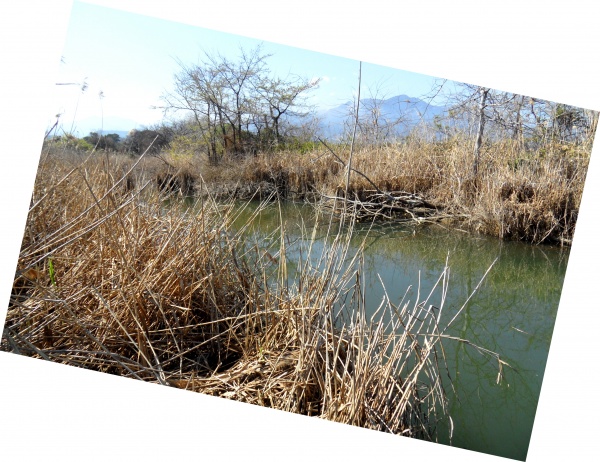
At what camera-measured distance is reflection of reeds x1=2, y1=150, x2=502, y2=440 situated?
1317mm

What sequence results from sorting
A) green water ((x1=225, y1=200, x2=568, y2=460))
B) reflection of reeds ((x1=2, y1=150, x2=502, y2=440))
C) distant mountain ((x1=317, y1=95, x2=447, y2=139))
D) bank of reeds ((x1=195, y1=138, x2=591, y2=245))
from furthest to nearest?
distant mountain ((x1=317, y1=95, x2=447, y2=139))
bank of reeds ((x1=195, y1=138, x2=591, y2=245))
green water ((x1=225, y1=200, x2=568, y2=460))
reflection of reeds ((x1=2, y1=150, x2=502, y2=440))

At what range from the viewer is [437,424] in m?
1.60

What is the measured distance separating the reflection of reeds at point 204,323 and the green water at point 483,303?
228 mm

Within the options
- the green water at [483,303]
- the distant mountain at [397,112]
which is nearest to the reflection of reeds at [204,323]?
the green water at [483,303]

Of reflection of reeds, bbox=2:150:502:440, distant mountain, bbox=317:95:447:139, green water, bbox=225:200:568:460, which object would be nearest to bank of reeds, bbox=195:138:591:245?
green water, bbox=225:200:568:460

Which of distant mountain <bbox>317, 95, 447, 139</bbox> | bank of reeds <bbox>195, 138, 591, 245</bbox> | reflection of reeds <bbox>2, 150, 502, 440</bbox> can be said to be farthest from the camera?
distant mountain <bbox>317, 95, 447, 139</bbox>

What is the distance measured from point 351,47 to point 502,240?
156 inches

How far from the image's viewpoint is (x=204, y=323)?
1.53 m

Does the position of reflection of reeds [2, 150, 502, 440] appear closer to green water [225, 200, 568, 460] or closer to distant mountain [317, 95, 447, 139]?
green water [225, 200, 568, 460]

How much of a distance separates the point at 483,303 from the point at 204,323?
2485mm

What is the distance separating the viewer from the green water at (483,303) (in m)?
1.82

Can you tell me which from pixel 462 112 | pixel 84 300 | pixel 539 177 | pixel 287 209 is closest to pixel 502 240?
pixel 539 177

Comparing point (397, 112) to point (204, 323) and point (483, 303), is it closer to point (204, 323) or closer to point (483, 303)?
point (483, 303)

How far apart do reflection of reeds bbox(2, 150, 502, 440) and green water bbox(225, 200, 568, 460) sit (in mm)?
228
